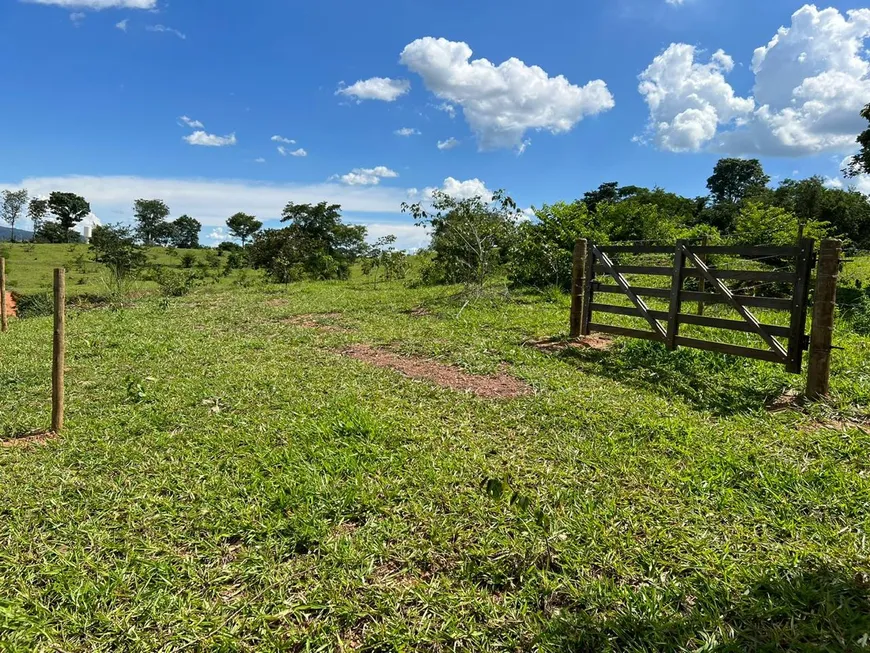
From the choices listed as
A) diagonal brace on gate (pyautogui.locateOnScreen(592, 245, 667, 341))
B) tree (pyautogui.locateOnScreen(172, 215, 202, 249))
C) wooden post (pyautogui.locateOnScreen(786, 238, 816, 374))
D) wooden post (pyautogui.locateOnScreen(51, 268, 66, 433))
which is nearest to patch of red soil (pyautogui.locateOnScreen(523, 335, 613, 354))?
diagonal brace on gate (pyautogui.locateOnScreen(592, 245, 667, 341))

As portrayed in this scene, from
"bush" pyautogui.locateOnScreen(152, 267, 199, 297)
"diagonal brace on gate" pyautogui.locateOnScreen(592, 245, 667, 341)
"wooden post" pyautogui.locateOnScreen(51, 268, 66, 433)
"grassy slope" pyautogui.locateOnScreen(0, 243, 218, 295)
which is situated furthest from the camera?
"grassy slope" pyautogui.locateOnScreen(0, 243, 218, 295)

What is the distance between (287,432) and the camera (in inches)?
157

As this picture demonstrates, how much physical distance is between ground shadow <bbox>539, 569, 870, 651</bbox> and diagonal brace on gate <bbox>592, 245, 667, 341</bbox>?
430 cm

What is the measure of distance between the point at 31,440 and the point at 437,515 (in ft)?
12.0

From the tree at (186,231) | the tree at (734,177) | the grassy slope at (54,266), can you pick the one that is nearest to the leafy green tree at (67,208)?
the tree at (186,231)

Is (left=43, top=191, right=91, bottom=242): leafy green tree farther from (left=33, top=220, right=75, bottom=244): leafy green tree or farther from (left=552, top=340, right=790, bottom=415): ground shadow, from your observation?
(left=552, top=340, right=790, bottom=415): ground shadow

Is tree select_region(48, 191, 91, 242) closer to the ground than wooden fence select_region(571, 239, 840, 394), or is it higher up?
higher up

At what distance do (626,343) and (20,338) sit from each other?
414 inches

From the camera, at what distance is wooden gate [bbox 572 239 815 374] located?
15.5 feet

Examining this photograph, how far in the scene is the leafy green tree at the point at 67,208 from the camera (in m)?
51.5

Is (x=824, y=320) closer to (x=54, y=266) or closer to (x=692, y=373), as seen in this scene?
(x=692, y=373)

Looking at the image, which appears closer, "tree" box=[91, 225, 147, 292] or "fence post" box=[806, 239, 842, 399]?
"fence post" box=[806, 239, 842, 399]

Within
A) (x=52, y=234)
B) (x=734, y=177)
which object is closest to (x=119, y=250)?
(x=52, y=234)

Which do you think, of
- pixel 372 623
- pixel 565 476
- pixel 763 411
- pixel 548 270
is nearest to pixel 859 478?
pixel 763 411
